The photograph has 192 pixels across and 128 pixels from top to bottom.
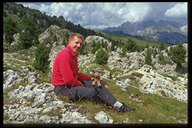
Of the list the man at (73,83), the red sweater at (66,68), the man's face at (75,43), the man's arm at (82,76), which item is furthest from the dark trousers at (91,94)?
the man's face at (75,43)

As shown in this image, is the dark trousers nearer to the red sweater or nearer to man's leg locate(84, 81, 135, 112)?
man's leg locate(84, 81, 135, 112)

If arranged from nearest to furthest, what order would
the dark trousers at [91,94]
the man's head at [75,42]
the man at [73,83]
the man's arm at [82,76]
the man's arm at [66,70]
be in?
the man's arm at [66,70] → the man at [73,83] → the dark trousers at [91,94] → the man's head at [75,42] → the man's arm at [82,76]

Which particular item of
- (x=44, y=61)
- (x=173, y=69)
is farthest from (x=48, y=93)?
(x=173, y=69)

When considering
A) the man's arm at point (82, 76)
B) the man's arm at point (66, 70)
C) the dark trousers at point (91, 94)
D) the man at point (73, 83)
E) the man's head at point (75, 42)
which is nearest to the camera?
the man's arm at point (66, 70)

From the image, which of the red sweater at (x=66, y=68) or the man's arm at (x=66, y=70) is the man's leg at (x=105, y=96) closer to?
the red sweater at (x=66, y=68)

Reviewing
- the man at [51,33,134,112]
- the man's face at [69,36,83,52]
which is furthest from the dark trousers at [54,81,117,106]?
the man's face at [69,36,83,52]

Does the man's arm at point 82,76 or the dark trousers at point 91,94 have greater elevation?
the man's arm at point 82,76

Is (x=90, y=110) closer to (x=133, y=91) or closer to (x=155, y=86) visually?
(x=133, y=91)

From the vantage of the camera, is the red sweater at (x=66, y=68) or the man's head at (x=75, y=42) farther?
the man's head at (x=75, y=42)
